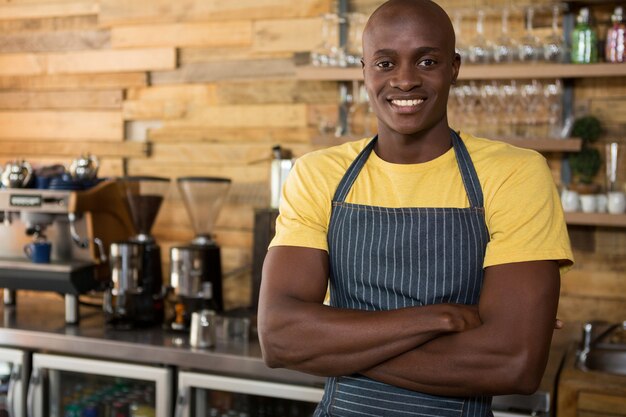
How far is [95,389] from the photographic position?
328 cm

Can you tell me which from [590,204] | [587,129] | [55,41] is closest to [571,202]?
[590,204]

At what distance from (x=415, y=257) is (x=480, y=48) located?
1666 mm

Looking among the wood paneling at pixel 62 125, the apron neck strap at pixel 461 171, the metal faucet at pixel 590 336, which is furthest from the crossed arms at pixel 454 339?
the wood paneling at pixel 62 125

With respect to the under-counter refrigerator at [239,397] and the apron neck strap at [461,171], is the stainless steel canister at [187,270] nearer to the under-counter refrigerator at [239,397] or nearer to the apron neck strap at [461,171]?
the under-counter refrigerator at [239,397]

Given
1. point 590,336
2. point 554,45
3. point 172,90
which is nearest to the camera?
point 590,336

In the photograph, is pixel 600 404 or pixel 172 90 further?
pixel 172 90

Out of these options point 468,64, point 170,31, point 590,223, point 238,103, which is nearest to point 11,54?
Answer: point 170,31

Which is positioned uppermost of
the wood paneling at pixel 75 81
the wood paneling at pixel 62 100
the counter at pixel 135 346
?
the wood paneling at pixel 75 81

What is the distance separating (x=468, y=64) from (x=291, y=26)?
832 millimetres

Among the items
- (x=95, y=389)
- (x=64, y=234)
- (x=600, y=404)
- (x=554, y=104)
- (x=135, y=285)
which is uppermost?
(x=554, y=104)

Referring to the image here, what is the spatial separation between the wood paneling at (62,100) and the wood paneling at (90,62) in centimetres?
10

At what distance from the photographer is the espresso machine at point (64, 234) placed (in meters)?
3.27

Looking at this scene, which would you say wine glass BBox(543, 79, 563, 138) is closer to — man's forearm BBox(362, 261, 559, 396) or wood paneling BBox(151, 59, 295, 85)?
wood paneling BBox(151, 59, 295, 85)

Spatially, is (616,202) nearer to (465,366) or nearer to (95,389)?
(465,366)
